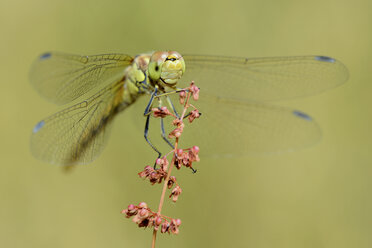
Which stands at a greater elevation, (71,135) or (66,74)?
(66,74)

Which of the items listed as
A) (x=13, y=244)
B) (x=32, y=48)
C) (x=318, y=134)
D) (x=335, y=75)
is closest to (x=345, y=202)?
(x=318, y=134)

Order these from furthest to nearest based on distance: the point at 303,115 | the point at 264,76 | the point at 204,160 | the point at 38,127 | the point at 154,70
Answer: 1. the point at 204,160
2. the point at 303,115
3. the point at 264,76
4. the point at 154,70
5. the point at 38,127

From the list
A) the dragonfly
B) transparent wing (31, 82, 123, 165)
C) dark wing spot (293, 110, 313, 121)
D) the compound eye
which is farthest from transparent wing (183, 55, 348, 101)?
transparent wing (31, 82, 123, 165)

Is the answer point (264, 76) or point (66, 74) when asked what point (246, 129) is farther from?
point (66, 74)

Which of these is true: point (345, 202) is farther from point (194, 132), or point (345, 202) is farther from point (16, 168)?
point (16, 168)

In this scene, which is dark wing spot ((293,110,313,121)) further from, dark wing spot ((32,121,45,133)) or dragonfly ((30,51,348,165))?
dark wing spot ((32,121,45,133))

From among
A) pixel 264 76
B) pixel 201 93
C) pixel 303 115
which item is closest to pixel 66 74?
pixel 201 93

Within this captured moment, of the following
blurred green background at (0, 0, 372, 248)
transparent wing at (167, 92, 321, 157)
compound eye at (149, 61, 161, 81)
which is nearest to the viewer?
compound eye at (149, 61, 161, 81)
